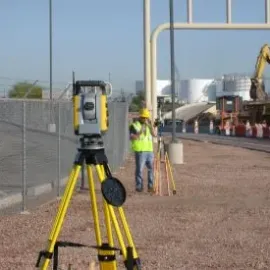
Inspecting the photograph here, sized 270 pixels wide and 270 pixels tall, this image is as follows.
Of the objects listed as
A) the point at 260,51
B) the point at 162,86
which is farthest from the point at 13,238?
the point at 162,86

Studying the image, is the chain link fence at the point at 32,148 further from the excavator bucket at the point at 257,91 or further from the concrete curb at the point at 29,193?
the excavator bucket at the point at 257,91

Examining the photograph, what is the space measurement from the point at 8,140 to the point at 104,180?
7170mm

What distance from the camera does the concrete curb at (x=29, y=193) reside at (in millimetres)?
11422

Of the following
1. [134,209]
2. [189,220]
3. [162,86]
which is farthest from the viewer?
[162,86]

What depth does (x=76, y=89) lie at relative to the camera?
5.52 metres

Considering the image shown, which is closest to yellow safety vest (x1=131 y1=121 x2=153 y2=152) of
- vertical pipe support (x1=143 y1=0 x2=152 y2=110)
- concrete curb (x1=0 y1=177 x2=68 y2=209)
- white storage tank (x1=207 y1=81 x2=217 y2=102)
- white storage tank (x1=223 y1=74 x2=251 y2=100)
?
concrete curb (x1=0 y1=177 x2=68 y2=209)

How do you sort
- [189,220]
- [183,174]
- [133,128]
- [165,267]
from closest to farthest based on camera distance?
[165,267], [189,220], [133,128], [183,174]

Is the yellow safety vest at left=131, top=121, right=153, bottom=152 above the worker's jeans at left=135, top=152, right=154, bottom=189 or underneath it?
above

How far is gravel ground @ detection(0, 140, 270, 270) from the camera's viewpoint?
8023 millimetres

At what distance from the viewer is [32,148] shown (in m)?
12.9

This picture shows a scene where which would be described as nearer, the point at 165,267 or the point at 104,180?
the point at 104,180

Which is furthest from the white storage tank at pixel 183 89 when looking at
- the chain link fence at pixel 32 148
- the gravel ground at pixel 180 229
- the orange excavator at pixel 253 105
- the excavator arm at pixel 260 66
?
the gravel ground at pixel 180 229

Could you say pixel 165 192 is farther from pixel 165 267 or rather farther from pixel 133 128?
pixel 165 267

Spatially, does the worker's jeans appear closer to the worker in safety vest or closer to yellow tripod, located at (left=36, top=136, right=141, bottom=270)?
the worker in safety vest
